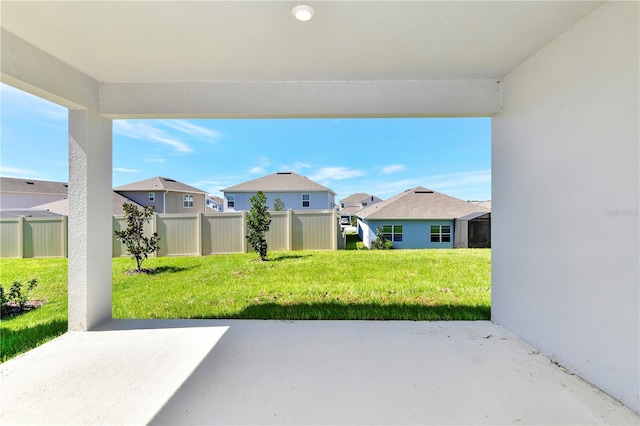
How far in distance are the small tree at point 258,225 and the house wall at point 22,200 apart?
50.8 feet

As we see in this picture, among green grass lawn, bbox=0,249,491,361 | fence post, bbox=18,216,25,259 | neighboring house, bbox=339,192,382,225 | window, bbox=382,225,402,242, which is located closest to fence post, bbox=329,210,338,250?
green grass lawn, bbox=0,249,491,361

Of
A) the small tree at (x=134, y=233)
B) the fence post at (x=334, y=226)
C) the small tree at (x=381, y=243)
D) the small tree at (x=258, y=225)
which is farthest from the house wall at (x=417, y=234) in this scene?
the small tree at (x=134, y=233)

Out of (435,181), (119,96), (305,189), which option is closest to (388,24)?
(119,96)

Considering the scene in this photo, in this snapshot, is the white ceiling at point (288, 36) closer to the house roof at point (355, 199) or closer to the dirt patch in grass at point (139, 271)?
the dirt patch in grass at point (139, 271)

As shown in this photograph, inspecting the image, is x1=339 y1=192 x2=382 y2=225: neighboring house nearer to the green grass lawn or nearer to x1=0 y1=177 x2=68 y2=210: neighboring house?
x1=0 y1=177 x2=68 y2=210: neighboring house

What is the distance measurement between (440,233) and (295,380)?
42.6ft

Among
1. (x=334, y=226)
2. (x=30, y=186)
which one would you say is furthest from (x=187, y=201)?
(x=334, y=226)

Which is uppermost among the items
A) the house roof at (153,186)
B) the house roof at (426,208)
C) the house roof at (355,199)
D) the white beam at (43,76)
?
the house roof at (355,199)

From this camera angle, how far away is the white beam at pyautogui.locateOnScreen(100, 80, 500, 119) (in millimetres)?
2771

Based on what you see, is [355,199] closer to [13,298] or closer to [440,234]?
[440,234]

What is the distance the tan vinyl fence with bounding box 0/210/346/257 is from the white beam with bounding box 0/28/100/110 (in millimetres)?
5272

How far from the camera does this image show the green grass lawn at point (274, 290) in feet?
10.5

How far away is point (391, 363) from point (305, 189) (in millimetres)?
14754

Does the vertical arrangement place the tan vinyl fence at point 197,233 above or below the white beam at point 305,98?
below
